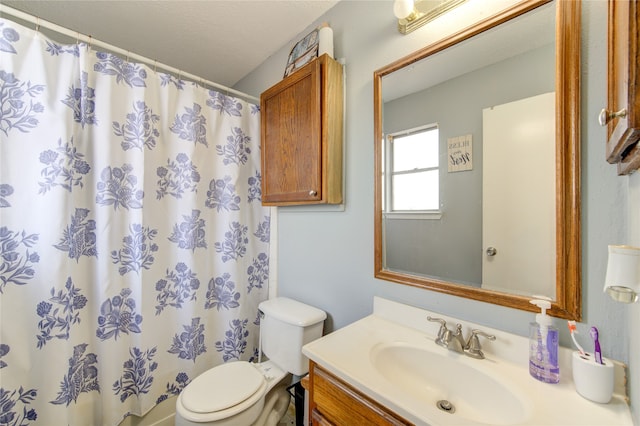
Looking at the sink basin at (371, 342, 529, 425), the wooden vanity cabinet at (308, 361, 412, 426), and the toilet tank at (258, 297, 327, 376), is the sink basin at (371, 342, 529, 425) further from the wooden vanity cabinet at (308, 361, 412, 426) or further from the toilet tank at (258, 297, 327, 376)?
the toilet tank at (258, 297, 327, 376)

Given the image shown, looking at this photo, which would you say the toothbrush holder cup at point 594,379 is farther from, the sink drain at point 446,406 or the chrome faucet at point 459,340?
the sink drain at point 446,406

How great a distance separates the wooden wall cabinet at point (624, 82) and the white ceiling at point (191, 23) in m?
1.30

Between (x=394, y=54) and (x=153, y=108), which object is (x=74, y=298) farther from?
(x=394, y=54)

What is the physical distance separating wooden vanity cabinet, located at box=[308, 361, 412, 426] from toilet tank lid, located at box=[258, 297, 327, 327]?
1.35ft

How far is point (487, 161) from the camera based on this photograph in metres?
0.94

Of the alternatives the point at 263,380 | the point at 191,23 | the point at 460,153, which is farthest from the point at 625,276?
the point at 191,23

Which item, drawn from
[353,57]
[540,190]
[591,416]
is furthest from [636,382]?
[353,57]

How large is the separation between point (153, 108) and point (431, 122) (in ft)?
4.70

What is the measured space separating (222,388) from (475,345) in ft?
3.68

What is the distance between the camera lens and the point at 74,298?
3.78ft

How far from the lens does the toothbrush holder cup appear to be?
2.08ft

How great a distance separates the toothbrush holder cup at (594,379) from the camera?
634 mm

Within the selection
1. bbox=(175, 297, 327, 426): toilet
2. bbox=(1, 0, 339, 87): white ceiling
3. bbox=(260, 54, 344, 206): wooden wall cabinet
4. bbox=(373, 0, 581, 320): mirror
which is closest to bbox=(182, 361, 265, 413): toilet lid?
bbox=(175, 297, 327, 426): toilet

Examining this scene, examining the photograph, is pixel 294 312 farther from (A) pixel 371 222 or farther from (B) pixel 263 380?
(A) pixel 371 222
